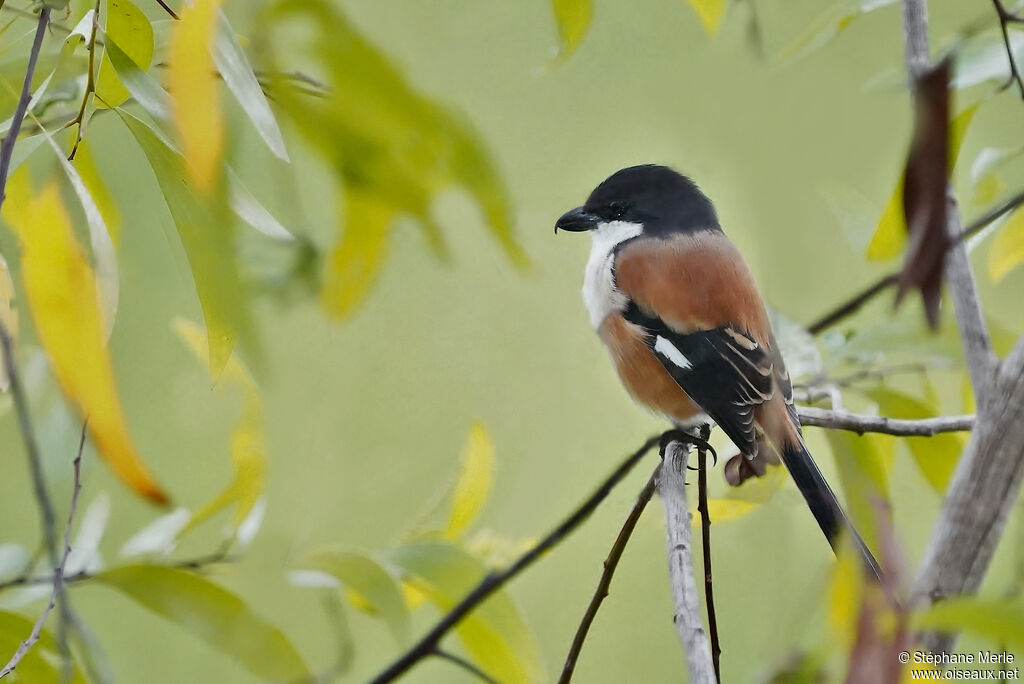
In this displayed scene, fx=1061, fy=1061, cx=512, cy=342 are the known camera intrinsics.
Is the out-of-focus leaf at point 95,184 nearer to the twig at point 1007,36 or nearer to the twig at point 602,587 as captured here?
the twig at point 602,587

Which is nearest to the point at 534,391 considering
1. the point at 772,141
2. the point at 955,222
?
the point at 772,141

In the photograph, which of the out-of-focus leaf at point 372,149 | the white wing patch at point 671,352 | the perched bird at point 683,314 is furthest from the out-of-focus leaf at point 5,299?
the white wing patch at point 671,352

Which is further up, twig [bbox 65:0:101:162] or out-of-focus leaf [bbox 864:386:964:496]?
twig [bbox 65:0:101:162]

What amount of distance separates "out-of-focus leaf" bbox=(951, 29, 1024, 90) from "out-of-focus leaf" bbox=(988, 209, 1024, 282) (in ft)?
0.36

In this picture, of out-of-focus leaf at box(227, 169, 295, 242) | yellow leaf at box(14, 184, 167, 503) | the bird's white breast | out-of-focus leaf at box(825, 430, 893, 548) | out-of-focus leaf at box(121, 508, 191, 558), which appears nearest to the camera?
yellow leaf at box(14, 184, 167, 503)

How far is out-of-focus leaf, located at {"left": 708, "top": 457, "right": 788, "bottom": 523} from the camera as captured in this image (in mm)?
759

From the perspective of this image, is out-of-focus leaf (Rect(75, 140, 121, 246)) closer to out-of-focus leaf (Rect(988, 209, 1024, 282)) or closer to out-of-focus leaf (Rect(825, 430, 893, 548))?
out-of-focus leaf (Rect(825, 430, 893, 548))

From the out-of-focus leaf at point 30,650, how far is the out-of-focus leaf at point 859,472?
433 mm

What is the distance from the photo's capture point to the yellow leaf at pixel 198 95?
0.92ft

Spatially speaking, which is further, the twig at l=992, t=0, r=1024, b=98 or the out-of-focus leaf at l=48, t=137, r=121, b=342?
the twig at l=992, t=0, r=1024, b=98

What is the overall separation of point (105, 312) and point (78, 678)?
1.01 feet

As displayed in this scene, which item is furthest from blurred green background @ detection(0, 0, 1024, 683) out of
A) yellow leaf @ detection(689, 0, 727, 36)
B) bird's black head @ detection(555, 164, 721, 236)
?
yellow leaf @ detection(689, 0, 727, 36)

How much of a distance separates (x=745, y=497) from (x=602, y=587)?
0.81 ft

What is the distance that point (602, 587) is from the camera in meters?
0.54
